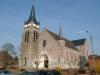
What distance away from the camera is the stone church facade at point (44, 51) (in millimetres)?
60594

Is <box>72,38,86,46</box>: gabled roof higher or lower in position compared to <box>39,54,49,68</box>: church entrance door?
higher

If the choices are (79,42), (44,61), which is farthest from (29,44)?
(79,42)

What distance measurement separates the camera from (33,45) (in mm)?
70250

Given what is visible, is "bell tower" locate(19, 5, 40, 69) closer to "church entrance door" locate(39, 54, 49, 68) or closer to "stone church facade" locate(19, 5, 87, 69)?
"stone church facade" locate(19, 5, 87, 69)

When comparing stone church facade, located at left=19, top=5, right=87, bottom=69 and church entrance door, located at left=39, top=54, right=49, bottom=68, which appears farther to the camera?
church entrance door, located at left=39, top=54, right=49, bottom=68

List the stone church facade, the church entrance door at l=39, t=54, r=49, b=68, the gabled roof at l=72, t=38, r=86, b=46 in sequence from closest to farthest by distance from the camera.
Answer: the stone church facade
the church entrance door at l=39, t=54, r=49, b=68
the gabled roof at l=72, t=38, r=86, b=46

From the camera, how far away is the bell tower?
A: 68262 millimetres

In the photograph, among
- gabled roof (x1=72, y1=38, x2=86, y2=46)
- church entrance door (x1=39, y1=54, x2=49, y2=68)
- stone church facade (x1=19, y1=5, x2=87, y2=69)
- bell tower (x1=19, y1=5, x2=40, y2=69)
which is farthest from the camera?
gabled roof (x1=72, y1=38, x2=86, y2=46)

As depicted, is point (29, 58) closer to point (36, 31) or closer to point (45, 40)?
point (45, 40)

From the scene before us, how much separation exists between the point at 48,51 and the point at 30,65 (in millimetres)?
9640

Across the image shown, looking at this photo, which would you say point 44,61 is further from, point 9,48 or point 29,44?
point 9,48

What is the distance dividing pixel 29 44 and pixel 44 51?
899cm

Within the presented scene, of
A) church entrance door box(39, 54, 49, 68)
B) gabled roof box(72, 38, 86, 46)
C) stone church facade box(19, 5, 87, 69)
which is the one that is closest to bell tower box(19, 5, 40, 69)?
stone church facade box(19, 5, 87, 69)

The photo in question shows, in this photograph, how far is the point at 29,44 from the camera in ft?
233
